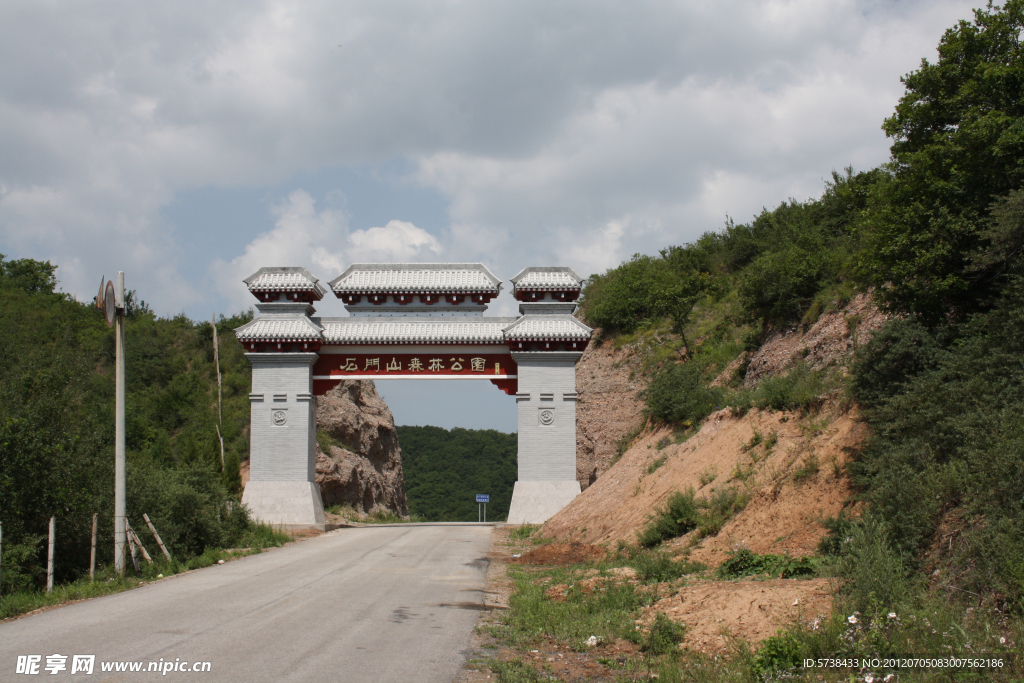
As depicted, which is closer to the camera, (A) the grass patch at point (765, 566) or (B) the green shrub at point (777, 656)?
(B) the green shrub at point (777, 656)

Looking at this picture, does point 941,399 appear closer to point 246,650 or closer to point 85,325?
point 246,650

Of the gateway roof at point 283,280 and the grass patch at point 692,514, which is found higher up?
the gateway roof at point 283,280

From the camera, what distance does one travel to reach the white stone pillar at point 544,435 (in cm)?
2842

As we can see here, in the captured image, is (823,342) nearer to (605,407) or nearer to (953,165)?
(953,165)

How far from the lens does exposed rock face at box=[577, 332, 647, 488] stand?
37.7m

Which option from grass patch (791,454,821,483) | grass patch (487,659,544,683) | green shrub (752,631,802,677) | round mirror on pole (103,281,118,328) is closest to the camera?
green shrub (752,631,802,677)

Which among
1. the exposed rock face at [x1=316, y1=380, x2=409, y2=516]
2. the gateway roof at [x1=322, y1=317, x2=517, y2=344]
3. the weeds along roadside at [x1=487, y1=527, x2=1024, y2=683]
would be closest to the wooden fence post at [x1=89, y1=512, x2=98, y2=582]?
Result: the weeds along roadside at [x1=487, y1=527, x2=1024, y2=683]

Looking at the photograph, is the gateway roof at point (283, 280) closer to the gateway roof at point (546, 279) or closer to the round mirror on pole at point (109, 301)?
the gateway roof at point (546, 279)

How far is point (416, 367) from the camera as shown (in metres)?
30.0

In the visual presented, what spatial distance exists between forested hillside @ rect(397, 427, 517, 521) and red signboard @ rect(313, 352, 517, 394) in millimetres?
44315

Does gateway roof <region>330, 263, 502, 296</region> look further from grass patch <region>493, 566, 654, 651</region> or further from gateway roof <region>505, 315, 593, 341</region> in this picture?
grass patch <region>493, 566, 654, 651</region>

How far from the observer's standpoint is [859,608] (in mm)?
7676

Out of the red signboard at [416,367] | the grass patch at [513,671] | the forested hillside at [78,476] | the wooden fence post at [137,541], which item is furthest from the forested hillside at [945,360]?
the forested hillside at [78,476]

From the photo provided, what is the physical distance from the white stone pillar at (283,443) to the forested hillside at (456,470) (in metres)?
44.7
